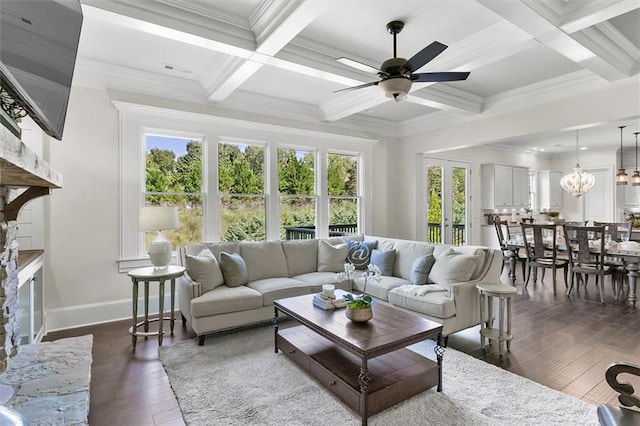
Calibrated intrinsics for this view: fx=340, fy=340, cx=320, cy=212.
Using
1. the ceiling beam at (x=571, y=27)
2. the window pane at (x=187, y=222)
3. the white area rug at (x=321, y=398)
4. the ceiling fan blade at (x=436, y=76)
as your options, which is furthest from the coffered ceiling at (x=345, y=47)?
the white area rug at (x=321, y=398)

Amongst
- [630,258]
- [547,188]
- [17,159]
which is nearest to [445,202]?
[630,258]

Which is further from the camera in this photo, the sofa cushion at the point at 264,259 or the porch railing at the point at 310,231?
the porch railing at the point at 310,231

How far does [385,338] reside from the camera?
7.54 ft

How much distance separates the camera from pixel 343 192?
20.1 feet

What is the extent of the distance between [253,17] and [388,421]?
10.8 feet

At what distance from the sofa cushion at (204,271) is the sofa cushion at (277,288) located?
420mm

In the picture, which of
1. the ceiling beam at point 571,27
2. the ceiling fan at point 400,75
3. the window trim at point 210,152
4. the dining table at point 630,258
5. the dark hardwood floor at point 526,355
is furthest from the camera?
the dining table at point 630,258

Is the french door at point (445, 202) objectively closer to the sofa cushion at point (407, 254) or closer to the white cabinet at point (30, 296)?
the sofa cushion at point (407, 254)

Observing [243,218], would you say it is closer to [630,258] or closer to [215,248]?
[215,248]

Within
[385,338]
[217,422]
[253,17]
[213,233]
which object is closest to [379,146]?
[213,233]

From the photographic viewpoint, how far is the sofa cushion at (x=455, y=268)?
11.4 ft

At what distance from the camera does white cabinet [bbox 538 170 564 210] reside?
9.52m

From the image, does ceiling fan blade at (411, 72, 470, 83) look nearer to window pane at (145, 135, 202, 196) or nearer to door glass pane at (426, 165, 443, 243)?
window pane at (145, 135, 202, 196)

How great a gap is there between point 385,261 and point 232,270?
1.93 metres
